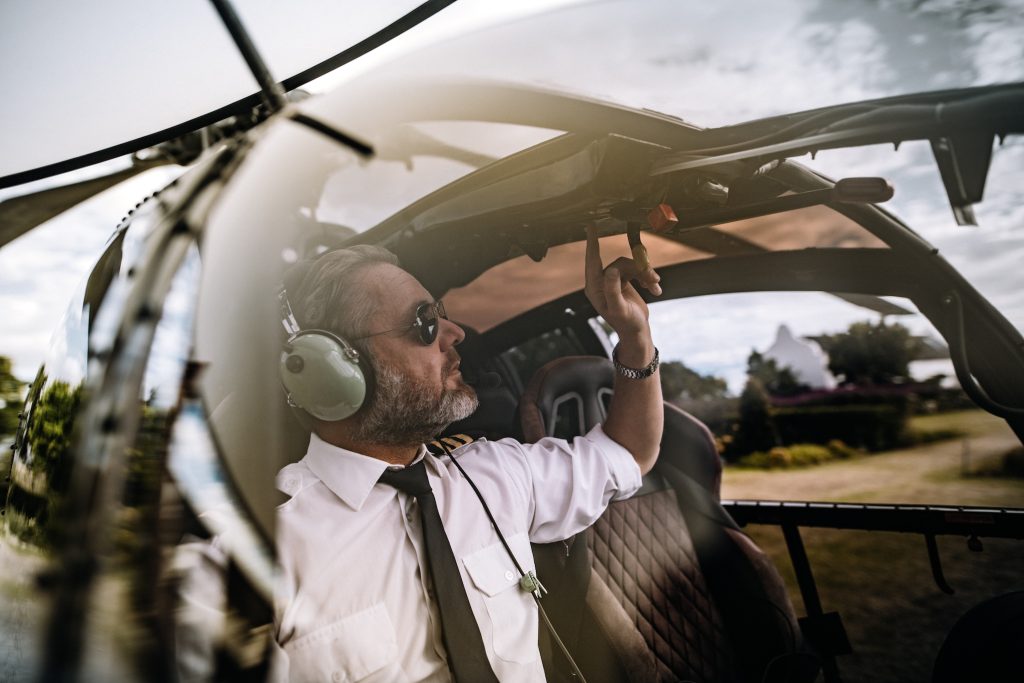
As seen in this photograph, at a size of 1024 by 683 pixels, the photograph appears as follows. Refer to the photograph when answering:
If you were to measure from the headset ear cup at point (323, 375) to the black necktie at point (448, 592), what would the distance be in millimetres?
225

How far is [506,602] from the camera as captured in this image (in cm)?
99

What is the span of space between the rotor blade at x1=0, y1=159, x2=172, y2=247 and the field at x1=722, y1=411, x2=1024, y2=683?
2.14m

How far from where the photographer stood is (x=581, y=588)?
1170 millimetres

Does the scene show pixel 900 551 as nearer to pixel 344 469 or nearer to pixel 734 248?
pixel 734 248

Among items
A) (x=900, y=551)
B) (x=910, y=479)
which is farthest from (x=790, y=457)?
(x=900, y=551)

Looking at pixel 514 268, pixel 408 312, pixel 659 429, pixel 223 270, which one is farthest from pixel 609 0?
pixel 659 429

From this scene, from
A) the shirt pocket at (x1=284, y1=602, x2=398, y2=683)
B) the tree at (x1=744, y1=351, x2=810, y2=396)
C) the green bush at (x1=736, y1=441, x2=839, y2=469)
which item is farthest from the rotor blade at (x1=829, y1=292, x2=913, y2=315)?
the shirt pocket at (x1=284, y1=602, x2=398, y2=683)

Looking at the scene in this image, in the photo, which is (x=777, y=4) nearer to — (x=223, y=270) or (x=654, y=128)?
(x=654, y=128)

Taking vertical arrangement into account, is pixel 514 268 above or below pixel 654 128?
below

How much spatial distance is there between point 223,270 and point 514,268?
560 mm

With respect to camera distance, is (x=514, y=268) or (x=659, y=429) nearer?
(x=514, y=268)

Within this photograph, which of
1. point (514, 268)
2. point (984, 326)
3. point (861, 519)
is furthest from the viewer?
point (861, 519)

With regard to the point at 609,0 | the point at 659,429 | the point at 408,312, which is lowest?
the point at 659,429

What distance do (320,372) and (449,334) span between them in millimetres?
247
